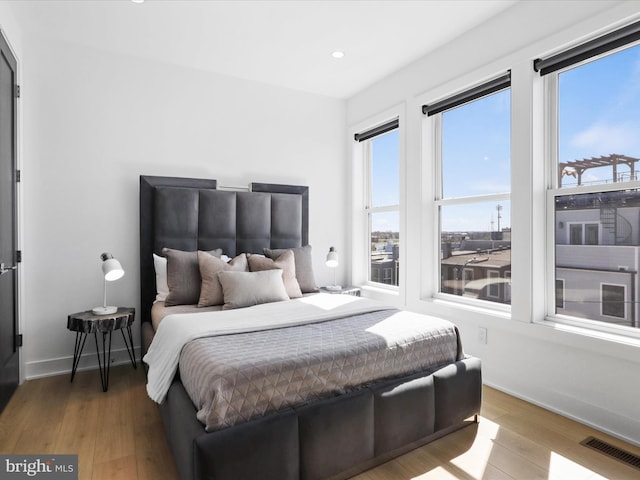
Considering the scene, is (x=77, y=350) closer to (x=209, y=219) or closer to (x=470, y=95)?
(x=209, y=219)

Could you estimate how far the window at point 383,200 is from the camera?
4.05 meters

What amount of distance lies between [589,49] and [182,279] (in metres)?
3.14

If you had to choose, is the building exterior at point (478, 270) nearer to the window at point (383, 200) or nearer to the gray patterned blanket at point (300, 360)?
the window at point (383, 200)

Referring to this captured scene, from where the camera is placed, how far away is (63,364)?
10.3 ft

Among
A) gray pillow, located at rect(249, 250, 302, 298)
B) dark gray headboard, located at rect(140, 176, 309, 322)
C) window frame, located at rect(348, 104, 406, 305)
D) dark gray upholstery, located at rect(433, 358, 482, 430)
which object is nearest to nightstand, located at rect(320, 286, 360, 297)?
window frame, located at rect(348, 104, 406, 305)

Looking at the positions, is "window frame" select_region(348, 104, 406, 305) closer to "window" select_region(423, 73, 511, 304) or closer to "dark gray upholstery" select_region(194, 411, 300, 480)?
"window" select_region(423, 73, 511, 304)

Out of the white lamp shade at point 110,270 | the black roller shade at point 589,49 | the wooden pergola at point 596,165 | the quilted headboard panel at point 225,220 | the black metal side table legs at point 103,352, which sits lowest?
the black metal side table legs at point 103,352

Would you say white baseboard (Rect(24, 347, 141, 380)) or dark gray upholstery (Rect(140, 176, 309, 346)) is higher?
dark gray upholstery (Rect(140, 176, 309, 346))

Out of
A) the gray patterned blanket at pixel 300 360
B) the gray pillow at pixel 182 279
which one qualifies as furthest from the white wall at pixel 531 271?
the gray pillow at pixel 182 279

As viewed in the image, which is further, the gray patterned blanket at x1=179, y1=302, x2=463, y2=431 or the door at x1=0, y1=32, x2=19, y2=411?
the door at x1=0, y1=32, x2=19, y2=411

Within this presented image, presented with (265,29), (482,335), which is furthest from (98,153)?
(482,335)

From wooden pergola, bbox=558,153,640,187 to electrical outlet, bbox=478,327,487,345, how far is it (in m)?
1.18

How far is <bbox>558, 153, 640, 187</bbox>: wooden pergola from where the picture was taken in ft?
7.42

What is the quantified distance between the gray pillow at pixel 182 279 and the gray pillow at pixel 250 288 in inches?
10.9
